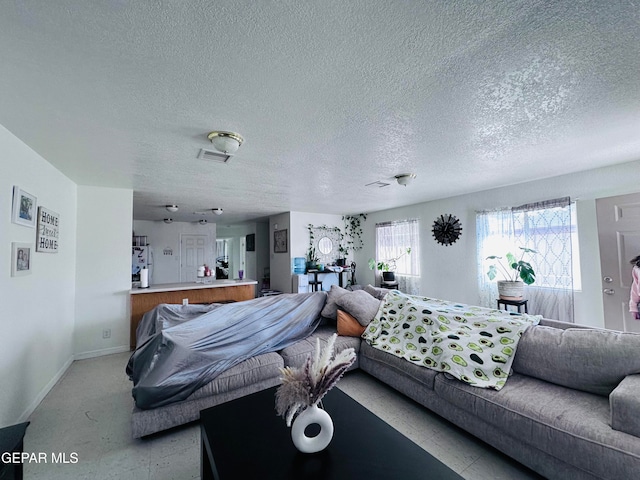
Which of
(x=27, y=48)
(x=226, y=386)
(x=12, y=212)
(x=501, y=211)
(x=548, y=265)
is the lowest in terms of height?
(x=226, y=386)

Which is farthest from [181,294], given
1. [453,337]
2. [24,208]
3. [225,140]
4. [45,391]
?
[453,337]

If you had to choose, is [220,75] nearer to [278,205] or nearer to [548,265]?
[278,205]

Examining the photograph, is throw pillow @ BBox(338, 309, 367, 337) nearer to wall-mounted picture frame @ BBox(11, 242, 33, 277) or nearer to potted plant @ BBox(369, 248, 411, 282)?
potted plant @ BBox(369, 248, 411, 282)

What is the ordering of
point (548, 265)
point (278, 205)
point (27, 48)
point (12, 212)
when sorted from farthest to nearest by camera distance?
point (278, 205), point (548, 265), point (12, 212), point (27, 48)

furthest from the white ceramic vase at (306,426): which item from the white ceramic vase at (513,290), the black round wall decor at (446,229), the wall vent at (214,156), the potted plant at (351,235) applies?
the potted plant at (351,235)

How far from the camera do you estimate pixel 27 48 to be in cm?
115

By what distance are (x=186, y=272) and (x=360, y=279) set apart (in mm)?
4971

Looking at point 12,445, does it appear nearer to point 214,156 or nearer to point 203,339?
point 203,339

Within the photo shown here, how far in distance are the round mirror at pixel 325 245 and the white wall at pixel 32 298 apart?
4.41 meters

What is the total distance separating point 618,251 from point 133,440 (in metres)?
4.91

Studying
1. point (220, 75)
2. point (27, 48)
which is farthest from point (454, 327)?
point (27, 48)

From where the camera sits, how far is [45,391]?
8.02ft

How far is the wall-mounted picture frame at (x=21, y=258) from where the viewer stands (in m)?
1.92

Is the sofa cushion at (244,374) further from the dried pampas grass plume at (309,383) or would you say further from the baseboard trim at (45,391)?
the baseboard trim at (45,391)
